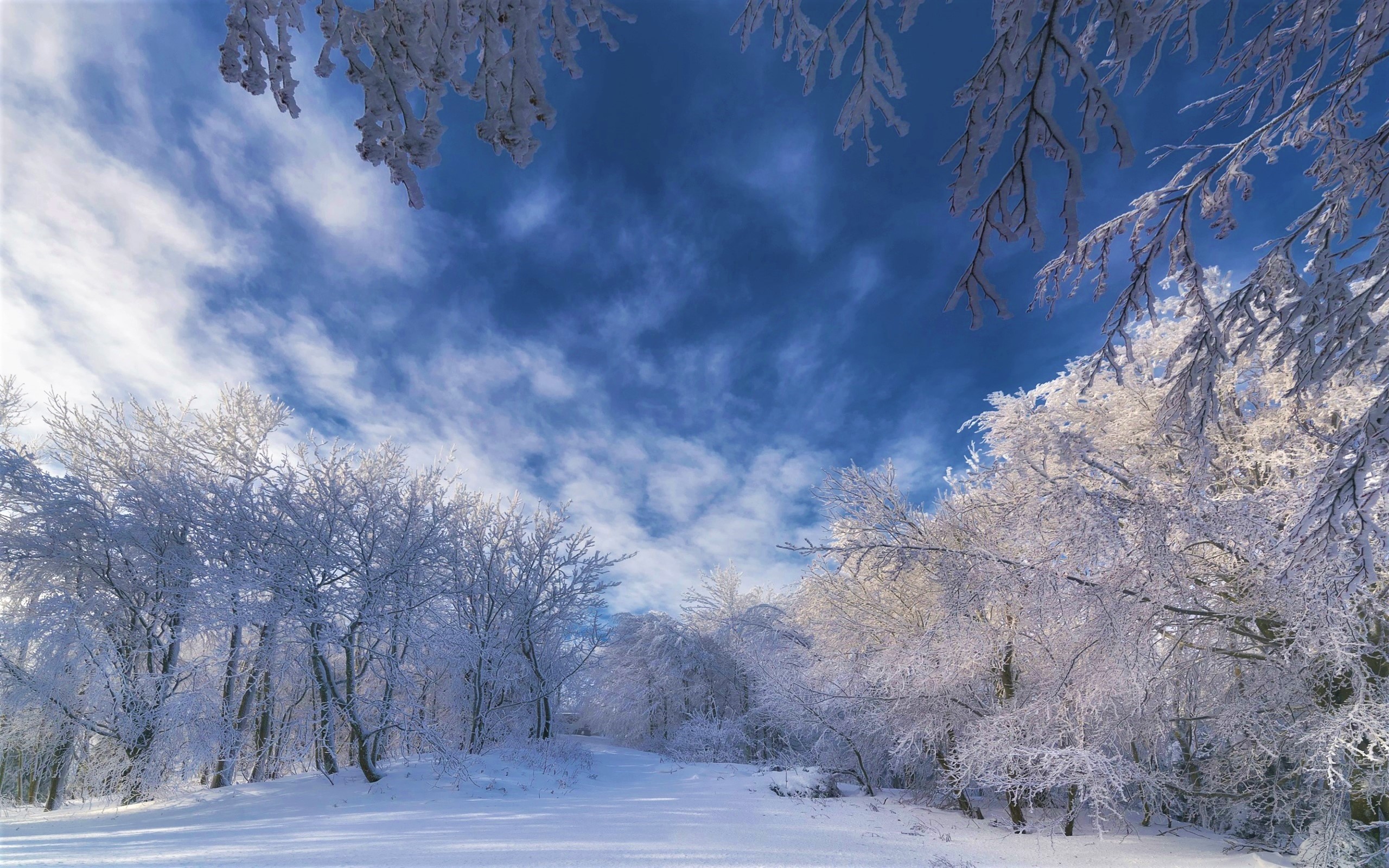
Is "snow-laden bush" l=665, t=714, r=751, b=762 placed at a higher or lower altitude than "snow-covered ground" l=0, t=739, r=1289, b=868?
lower

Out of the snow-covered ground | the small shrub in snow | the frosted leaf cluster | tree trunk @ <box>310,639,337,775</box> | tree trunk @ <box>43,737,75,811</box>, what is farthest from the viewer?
tree trunk @ <box>43,737,75,811</box>

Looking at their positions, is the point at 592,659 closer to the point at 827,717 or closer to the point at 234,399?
the point at 827,717

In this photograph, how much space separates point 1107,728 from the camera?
6871 millimetres

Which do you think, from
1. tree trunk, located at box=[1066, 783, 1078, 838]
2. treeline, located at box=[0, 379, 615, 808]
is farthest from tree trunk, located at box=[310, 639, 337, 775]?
tree trunk, located at box=[1066, 783, 1078, 838]

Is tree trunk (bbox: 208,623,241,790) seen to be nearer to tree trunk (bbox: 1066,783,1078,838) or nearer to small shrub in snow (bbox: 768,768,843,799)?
small shrub in snow (bbox: 768,768,843,799)

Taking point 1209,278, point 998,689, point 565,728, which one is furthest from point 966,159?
point 565,728

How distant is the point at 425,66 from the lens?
4.76ft

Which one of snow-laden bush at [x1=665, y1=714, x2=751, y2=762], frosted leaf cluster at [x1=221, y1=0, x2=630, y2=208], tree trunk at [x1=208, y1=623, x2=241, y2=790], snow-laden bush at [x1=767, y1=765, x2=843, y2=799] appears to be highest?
frosted leaf cluster at [x1=221, y1=0, x2=630, y2=208]

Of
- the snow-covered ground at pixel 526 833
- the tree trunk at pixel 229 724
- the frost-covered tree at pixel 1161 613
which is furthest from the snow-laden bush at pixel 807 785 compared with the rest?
the tree trunk at pixel 229 724

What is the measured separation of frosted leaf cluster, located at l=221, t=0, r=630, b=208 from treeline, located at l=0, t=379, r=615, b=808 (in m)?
9.31

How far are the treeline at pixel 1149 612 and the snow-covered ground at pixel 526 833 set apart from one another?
2.47 ft

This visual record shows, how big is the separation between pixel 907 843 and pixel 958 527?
4.43 m

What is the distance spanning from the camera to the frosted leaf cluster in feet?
4.65

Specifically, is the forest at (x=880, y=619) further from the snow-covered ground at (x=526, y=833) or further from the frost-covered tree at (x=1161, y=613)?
the snow-covered ground at (x=526, y=833)
